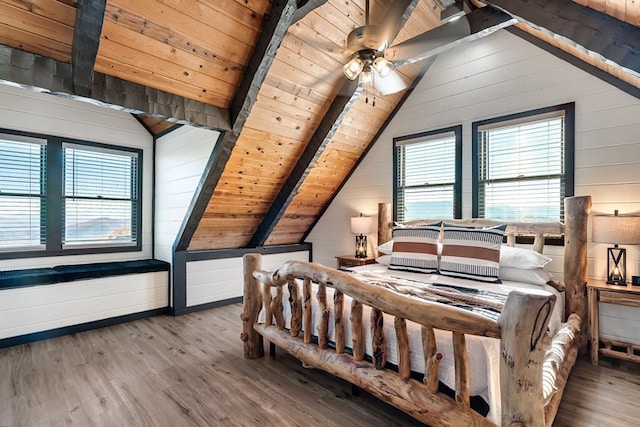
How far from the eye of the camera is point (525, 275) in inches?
117

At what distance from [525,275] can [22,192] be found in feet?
17.9

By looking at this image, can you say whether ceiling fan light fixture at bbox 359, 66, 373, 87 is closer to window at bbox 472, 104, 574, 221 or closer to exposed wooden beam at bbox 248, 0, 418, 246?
exposed wooden beam at bbox 248, 0, 418, 246

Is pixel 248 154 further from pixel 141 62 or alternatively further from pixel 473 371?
pixel 473 371

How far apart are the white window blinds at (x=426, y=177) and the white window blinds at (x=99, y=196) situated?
12.6 feet

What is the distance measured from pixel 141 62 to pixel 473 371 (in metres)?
3.13

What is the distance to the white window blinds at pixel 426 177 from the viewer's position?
4133mm

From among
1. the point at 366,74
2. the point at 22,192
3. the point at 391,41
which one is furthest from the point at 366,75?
the point at 22,192

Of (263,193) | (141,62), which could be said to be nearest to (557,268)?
(263,193)

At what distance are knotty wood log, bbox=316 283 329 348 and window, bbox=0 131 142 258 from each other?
358cm

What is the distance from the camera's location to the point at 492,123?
12.2 feet

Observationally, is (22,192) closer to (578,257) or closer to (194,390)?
(194,390)

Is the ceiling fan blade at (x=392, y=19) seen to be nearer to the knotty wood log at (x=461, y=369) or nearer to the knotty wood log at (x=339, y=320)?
the knotty wood log at (x=339, y=320)

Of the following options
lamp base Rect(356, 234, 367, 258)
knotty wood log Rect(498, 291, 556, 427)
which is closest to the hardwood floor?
knotty wood log Rect(498, 291, 556, 427)

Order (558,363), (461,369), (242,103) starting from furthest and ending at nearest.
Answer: (242,103), (558,363), (461,369)
